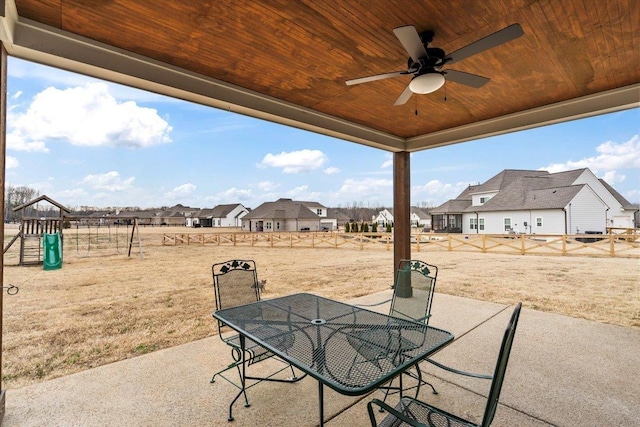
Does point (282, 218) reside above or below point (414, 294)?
above

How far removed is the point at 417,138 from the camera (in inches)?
178

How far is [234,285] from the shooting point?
2451 millimetres

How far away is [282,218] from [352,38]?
35.8 ft

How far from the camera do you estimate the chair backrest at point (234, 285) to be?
7.75ft

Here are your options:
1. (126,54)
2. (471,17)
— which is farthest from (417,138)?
(126,54)

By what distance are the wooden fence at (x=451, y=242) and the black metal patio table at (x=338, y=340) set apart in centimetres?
768

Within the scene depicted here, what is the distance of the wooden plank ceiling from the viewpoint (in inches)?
66.7

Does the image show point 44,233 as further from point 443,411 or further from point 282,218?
point 282,218

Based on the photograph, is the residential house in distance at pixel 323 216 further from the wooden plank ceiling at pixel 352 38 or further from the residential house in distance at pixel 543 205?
the wooden plank ceiling at pixel 352 38

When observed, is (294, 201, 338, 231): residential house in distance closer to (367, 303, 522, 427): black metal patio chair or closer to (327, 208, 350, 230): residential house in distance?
(327, 208, 350, 230): residential house in distance

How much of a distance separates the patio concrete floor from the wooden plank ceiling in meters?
2.48

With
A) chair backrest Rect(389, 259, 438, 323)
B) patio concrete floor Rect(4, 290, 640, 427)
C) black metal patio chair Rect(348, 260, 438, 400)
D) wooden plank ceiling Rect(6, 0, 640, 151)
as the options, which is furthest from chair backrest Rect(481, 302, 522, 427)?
wooden plank ceiling Rect(6, 0, 640, 151)

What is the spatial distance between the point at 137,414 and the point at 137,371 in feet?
2.14

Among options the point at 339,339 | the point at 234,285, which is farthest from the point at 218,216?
the point at 339,339
